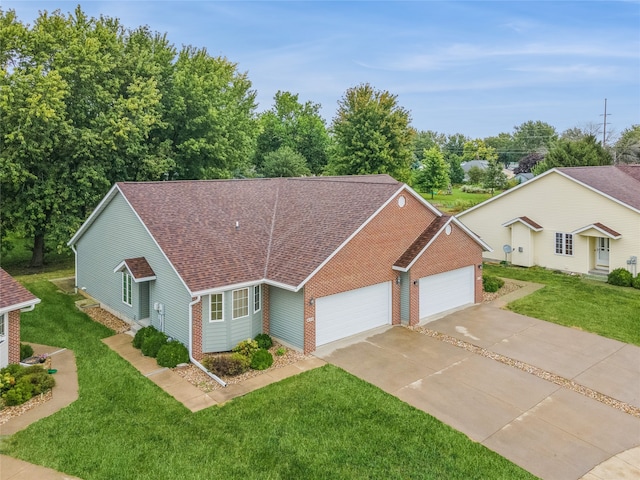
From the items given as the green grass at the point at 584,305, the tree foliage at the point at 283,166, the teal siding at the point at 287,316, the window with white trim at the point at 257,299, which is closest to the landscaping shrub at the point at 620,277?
the green grass at the point at 584,305

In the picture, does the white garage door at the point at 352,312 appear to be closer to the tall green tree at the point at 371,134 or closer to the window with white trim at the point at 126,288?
the window with white trim at the point at 126,288

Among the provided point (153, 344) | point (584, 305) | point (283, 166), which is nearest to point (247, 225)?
point (153, 344)

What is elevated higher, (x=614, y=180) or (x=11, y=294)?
(x=614, y=180)

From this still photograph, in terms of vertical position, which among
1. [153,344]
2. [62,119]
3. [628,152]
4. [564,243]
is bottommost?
[153,344]

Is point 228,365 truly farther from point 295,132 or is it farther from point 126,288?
point 295,132

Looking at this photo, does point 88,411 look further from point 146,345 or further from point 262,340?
point 262,340

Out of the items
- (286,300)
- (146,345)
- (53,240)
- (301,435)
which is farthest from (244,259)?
(53,240)
